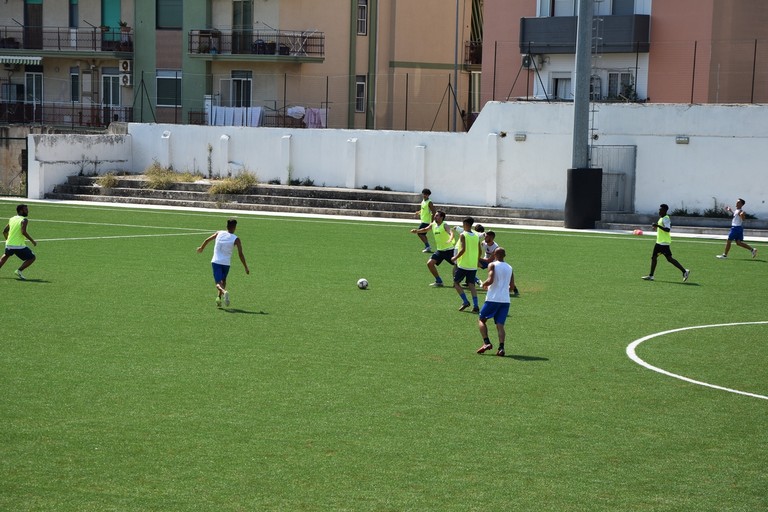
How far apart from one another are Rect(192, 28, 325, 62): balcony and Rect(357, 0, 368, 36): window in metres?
2.37

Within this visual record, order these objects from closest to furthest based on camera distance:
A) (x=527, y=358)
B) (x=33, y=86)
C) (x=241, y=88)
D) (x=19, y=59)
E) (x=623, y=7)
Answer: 1. (x=527, y=358)
2. (x=623, y=7)
3. (x=241, y=88)
4. (x=19, y=59)
5. (x=33, y=86)

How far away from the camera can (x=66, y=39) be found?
5966cm

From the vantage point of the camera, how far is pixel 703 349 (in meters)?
18.1

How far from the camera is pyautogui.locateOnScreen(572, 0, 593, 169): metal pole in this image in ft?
127

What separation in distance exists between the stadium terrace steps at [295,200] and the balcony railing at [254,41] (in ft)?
36.0

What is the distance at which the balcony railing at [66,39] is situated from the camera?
58406mm

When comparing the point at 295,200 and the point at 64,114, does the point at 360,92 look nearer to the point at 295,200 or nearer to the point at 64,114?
the point at 295,200

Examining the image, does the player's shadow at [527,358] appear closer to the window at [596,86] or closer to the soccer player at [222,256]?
the soccer player at [222,256]

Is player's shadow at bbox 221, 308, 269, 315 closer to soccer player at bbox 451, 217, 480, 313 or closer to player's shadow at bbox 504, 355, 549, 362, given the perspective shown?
soccer player at bbox 451, 217, 480, 313

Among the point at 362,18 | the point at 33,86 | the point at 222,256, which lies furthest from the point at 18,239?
the point at 33,86

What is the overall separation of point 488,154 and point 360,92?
17.0 m

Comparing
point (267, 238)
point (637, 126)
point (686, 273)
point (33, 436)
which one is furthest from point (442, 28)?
point (33, 436)

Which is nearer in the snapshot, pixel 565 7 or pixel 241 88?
pixel 565 7

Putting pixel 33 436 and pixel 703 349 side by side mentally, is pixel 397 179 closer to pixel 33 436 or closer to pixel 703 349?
pixel 703 349
